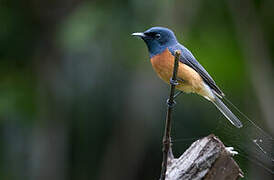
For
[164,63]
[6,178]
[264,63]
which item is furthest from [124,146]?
[164,63]

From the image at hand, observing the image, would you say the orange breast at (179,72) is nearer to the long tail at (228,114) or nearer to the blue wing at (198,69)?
the blue wing at (198,69)

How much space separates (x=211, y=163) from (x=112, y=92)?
354cm

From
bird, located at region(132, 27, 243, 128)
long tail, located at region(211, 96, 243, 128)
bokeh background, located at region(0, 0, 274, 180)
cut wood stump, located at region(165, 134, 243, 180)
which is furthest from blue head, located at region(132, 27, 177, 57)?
bokeh background, located at region(0, 0, 274, 180)

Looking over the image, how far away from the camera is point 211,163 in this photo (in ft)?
9.17

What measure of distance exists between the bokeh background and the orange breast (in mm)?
2087

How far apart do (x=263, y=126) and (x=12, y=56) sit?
3.30 m

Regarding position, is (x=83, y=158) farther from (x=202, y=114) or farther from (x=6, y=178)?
(x=202, y=114)

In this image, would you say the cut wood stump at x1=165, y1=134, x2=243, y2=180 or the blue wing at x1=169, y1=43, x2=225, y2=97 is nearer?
the cut wood stump at x1=165, y1=134, x2=243, y2=180

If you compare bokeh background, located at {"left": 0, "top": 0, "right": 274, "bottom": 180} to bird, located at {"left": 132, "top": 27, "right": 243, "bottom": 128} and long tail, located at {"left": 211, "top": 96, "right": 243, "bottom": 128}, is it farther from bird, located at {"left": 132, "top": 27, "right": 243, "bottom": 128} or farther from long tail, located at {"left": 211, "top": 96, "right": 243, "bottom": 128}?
bird, located at {"left": 132, "top": 27, "right": 243, "bottom": 128}

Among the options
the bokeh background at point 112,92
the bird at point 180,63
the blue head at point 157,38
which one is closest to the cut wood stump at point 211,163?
the bird at point 180,63

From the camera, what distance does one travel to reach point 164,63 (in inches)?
148

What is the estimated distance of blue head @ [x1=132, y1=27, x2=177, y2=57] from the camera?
389 centimetres

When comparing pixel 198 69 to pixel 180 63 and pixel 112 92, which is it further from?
pixel 112 92

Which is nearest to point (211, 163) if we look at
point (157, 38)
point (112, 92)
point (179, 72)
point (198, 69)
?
point (179, 72)
